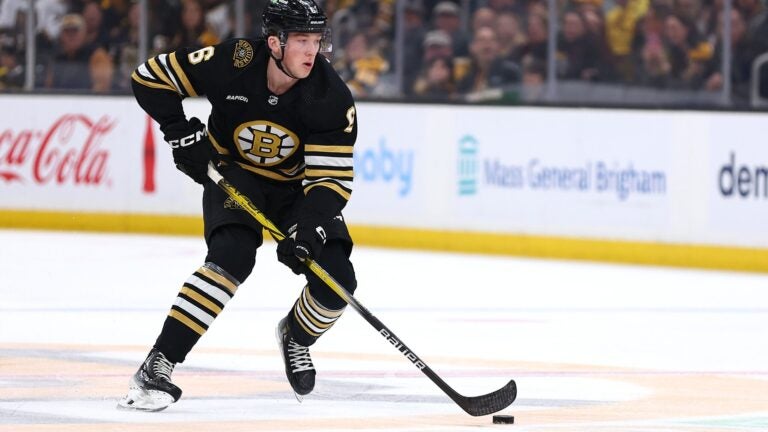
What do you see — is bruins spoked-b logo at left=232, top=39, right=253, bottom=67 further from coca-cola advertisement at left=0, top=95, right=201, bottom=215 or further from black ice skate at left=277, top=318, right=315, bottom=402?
coca-cola advertisement at left=0, top=95, right=201, bottom=215

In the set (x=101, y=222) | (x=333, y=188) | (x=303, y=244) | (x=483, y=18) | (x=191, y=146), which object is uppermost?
(x=483, y=18)

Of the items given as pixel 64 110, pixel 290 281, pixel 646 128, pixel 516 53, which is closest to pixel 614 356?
pixel 290 281

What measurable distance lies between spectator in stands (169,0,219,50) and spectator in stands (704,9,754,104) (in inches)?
133

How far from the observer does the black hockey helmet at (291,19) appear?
4859 millimetres

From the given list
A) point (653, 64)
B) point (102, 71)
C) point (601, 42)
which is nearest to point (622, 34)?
point (601, 42)

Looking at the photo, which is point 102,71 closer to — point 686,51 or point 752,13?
point 686,51

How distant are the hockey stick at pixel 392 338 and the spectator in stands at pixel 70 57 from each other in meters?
7.13

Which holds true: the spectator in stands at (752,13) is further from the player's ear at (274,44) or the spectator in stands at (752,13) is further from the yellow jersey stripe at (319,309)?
the player's ear at (274,44)

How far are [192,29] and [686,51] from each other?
342cm

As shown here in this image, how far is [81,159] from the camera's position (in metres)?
11.7

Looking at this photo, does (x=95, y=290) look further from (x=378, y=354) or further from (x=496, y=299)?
(x=378, y=354)

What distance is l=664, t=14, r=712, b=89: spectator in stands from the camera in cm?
1002

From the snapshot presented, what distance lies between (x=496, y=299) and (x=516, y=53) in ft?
8.91

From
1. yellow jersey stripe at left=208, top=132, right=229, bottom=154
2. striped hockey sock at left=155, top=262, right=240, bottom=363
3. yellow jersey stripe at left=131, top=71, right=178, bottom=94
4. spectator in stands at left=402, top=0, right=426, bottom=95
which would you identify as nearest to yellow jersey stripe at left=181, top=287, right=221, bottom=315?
striped hockey sock at left=155, top=262, right=240, bottom=363
